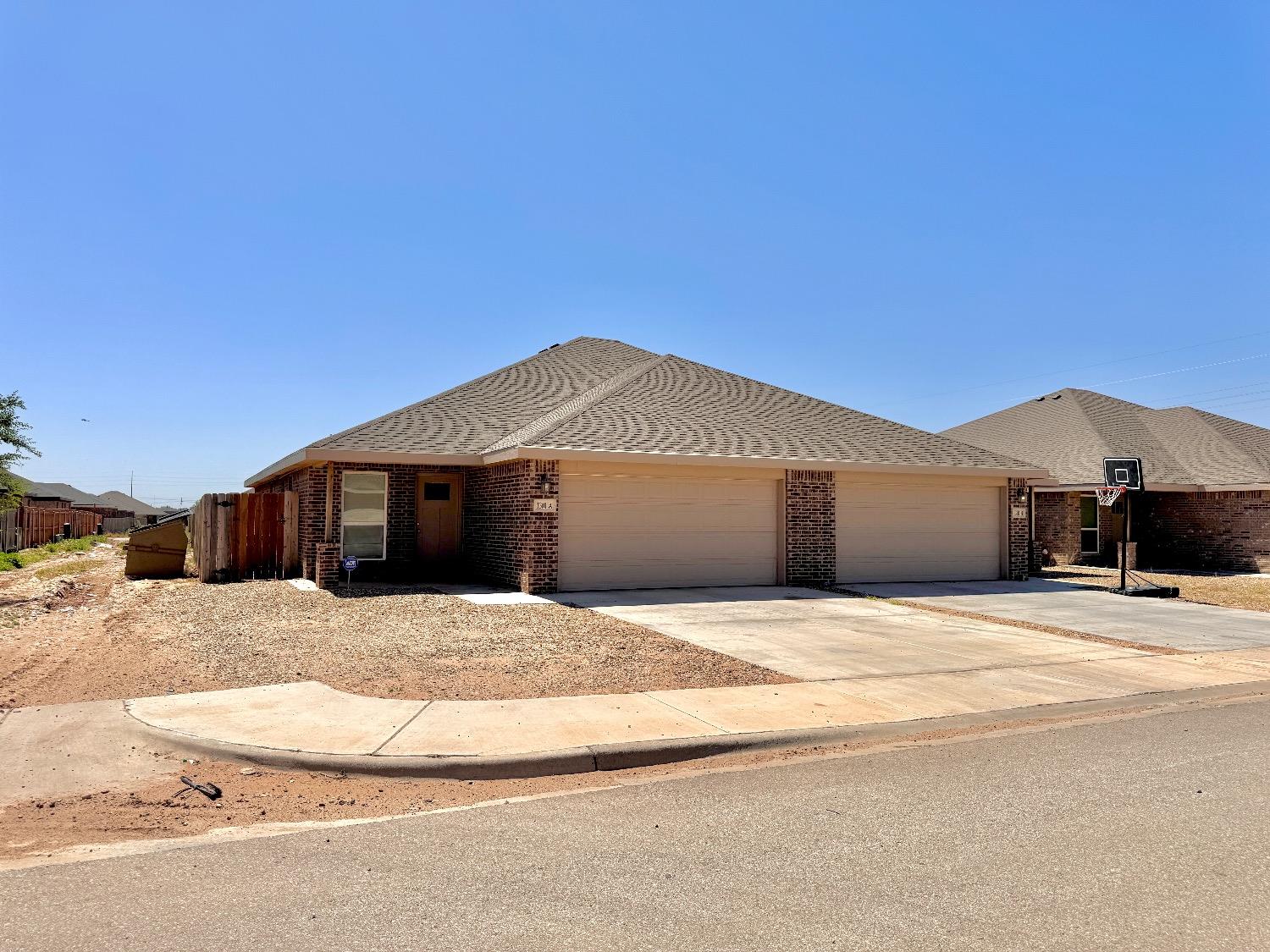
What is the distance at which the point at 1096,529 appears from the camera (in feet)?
88.1

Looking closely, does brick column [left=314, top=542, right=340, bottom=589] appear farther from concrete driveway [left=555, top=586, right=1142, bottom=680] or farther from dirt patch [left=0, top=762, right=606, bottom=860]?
dirt patch [left=0, top=762, right=606, bottom=860]

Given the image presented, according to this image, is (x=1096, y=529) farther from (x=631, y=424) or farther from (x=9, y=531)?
(x=9, y=531)

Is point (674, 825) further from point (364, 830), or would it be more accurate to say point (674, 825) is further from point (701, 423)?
point (701, 423)

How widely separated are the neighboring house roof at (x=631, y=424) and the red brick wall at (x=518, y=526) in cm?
50

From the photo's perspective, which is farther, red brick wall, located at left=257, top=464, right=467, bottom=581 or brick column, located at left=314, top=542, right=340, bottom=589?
red brick wall, located at left=257, top=464, right=467, bottom=581

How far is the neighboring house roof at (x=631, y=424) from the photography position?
16.8 meters

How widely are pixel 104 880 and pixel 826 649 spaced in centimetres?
831

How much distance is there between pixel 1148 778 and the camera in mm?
5934

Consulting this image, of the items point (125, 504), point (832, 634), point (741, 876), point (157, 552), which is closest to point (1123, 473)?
point (832, 634)

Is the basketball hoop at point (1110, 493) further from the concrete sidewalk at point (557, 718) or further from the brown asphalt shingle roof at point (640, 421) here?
the concrete sidewalk at point (557, 718)

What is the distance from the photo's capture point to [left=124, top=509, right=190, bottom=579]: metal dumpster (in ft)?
66.9

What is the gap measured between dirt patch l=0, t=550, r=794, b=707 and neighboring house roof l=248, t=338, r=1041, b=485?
3.30 meters

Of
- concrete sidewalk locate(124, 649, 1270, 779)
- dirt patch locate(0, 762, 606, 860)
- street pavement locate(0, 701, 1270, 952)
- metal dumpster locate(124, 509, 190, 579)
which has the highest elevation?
metal dumpster locate(124, 509, 190, 579)

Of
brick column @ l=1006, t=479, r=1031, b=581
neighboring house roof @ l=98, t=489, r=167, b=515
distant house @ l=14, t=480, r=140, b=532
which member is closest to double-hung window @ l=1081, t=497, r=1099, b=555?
brick column @ l=1006, t=479, r=1031, b=581
